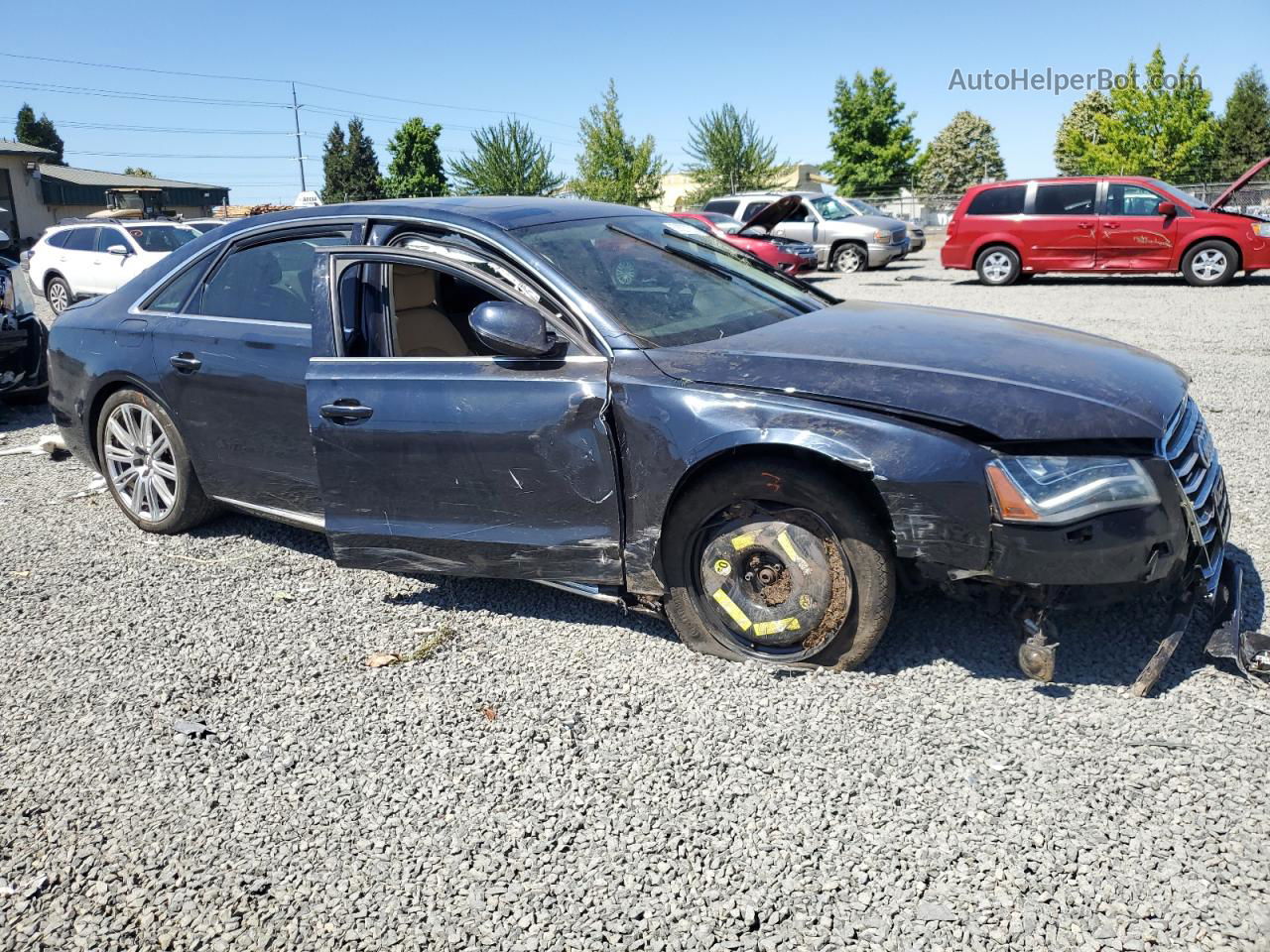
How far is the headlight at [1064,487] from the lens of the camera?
302 centimetres

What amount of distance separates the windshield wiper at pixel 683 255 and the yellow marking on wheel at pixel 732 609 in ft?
5.17

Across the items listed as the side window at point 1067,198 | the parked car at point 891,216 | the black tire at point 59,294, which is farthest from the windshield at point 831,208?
the black tire at point 59,294

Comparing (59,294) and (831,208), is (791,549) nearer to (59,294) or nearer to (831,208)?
(59,294)

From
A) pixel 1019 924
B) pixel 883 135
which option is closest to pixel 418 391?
pixel 1019 924

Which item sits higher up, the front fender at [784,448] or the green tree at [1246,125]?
the green tree at [1246,125]

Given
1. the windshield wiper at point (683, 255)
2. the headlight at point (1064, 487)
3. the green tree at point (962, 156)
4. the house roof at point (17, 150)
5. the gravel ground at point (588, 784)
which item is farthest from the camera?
the green tree at point (962, 156)

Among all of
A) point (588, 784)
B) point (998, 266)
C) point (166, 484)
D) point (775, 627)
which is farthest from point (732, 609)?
point (998, 266)

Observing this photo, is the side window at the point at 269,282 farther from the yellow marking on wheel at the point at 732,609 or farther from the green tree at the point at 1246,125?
the green tree at the point at 1246,125

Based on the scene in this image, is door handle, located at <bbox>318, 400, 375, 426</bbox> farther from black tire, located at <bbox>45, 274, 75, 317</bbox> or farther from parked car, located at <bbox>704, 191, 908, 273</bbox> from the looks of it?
parked car, located at <bbox>704, 191, 908, 273</bbox>

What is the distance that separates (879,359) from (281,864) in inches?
92.9

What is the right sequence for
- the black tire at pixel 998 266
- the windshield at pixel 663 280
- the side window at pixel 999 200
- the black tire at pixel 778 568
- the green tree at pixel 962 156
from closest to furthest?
1. the black tire at pixel 778 568
2. the windshield at pixel 663 280
3. the side window at pixel 999 200
4. the black tire at pixel 998 266
5. the green tree at pixel 962 156

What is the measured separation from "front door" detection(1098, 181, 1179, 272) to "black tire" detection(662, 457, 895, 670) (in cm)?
1604

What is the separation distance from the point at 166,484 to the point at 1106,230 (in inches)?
638

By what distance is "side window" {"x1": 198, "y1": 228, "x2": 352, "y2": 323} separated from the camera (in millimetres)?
4445
